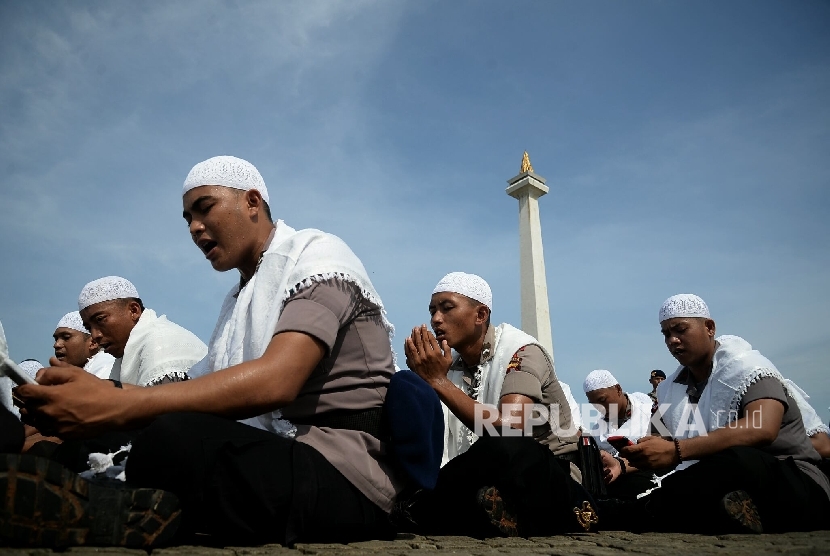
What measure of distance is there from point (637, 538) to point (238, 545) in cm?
196

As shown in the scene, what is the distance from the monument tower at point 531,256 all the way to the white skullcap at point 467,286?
12.2 m

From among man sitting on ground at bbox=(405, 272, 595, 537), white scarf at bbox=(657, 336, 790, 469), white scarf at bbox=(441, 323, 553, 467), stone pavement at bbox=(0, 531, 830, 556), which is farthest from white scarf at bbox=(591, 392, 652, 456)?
stone pavement at bbox=(0, 531, 830, 556)

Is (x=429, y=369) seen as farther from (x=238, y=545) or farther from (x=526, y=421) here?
(x=238, y=545)

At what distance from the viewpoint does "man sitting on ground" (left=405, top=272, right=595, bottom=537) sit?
3072 millimetres

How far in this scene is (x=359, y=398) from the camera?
96.1 inches

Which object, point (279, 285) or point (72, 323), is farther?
point (72, 323)

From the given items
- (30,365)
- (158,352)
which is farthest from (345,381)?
(30,365)

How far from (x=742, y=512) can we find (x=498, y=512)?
1.29 meters

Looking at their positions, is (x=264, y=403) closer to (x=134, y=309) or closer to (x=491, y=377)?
(x=491, y=377)

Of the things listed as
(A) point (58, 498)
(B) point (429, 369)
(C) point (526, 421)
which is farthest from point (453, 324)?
(A) point (58, 498)

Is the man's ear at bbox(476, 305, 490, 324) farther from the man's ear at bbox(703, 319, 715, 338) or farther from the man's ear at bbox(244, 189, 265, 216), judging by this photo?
the man's ear at bbox(244, 189, 265, 216)

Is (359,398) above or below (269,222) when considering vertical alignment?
below

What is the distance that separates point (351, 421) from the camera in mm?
2412

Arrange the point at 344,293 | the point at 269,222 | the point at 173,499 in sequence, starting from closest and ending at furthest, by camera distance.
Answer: the point at 173,499
the point at 344,293
the point at 269,222
